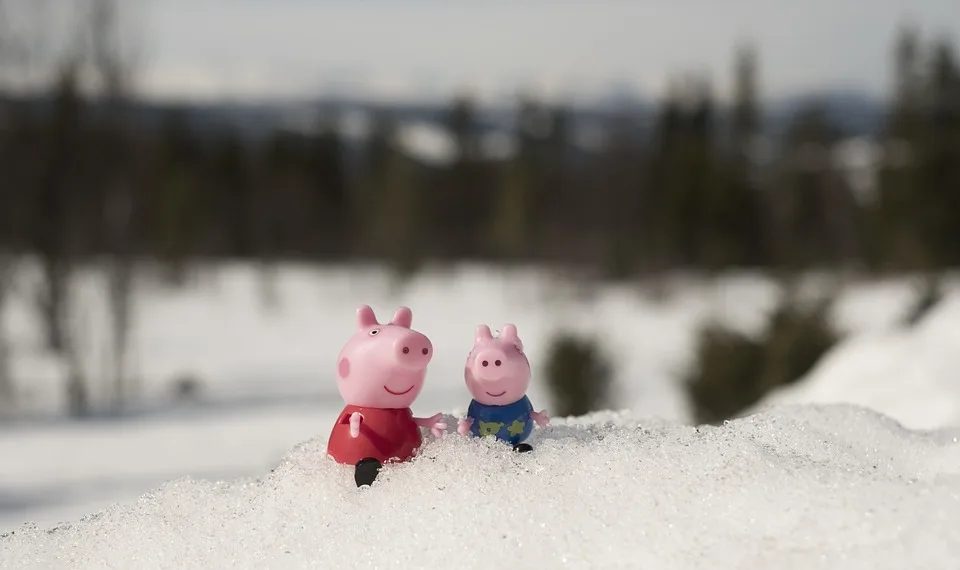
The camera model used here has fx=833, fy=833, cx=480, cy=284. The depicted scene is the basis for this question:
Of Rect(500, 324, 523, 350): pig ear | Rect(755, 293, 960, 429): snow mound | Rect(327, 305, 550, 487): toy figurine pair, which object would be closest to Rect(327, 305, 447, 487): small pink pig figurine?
Rect(327, 305, 550, 487): toy figurine pair

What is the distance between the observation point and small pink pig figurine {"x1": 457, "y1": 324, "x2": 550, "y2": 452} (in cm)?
243

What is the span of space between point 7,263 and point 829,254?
21.4m

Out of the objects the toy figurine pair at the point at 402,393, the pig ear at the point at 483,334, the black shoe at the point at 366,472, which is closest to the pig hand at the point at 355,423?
the toy figurine pair at the point at 402,393

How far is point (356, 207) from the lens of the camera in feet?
103

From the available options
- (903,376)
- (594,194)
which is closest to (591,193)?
(594,194)

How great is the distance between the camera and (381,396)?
238 centimetres

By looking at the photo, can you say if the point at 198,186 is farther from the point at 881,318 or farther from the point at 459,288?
the point at 881,318

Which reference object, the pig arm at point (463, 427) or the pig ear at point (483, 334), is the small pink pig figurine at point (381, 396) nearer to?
the pig arm at point (463, 427)

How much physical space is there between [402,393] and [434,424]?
128 millimetres

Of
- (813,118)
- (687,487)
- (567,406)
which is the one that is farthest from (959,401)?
(813,118)

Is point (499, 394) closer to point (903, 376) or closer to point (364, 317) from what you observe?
point (364, 317)

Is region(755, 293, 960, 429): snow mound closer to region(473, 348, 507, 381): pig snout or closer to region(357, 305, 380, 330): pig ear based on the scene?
region(473, 348, 507, 381): pig snout

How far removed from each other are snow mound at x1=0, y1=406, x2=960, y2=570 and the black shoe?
0.03 meters

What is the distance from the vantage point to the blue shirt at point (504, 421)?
95.0 inches
